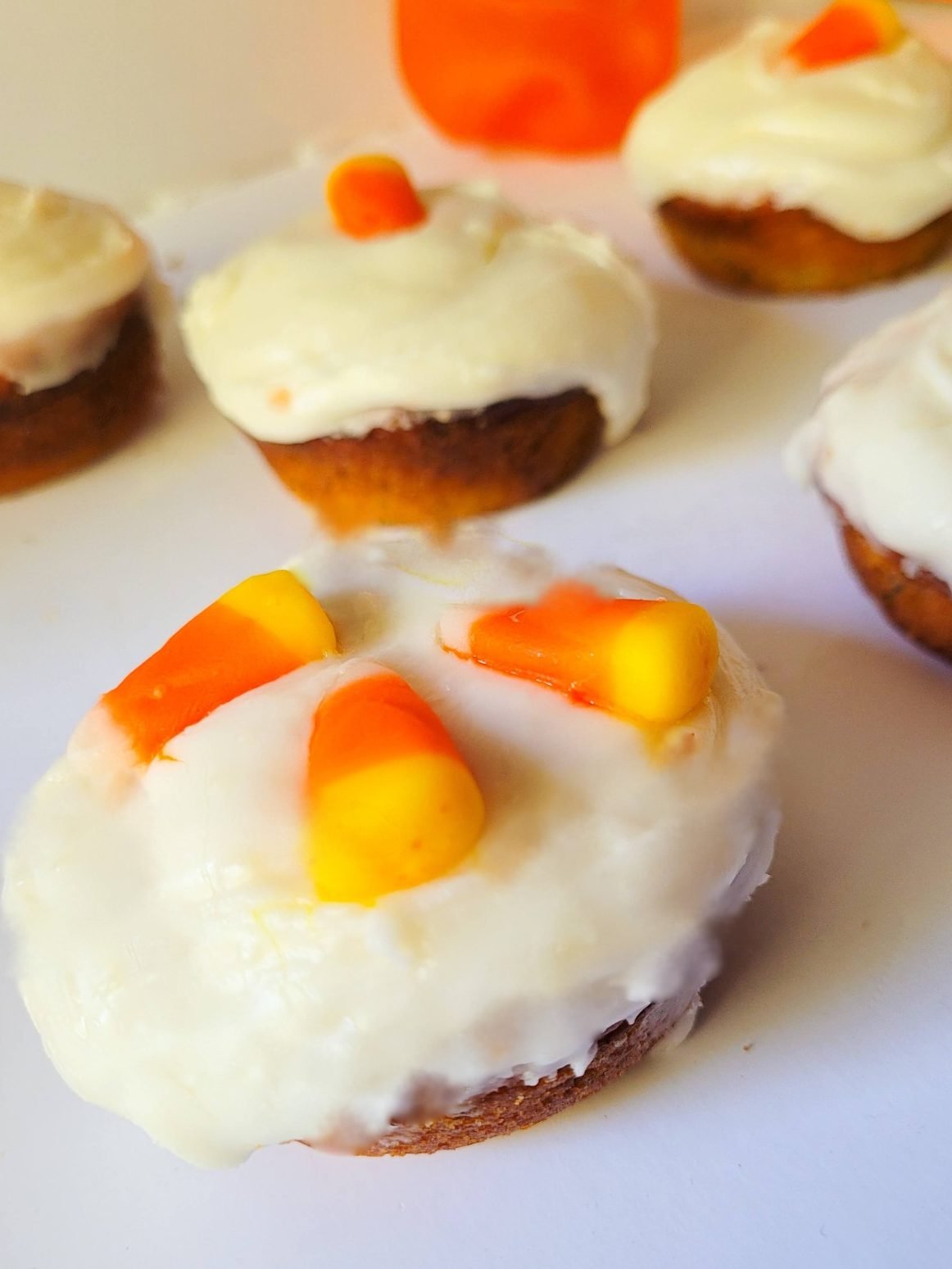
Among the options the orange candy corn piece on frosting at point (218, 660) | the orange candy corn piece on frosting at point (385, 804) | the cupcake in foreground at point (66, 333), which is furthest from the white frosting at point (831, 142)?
the orange candy corn piece on frosting at point (385, 804)

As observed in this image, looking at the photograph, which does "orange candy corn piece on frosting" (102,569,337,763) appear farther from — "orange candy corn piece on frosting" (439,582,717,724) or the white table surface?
the white table surface

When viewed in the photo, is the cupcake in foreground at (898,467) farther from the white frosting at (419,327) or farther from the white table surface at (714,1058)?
the white frosting at (419,327)

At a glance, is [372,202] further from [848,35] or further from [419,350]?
[848,35]

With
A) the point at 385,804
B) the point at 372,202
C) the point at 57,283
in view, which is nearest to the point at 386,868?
the point at 385,804

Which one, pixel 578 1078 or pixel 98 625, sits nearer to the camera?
pixel 578 1078

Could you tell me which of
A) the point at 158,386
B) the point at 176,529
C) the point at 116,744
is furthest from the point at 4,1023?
the point at 158,386

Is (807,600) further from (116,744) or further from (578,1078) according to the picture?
(116,744)
